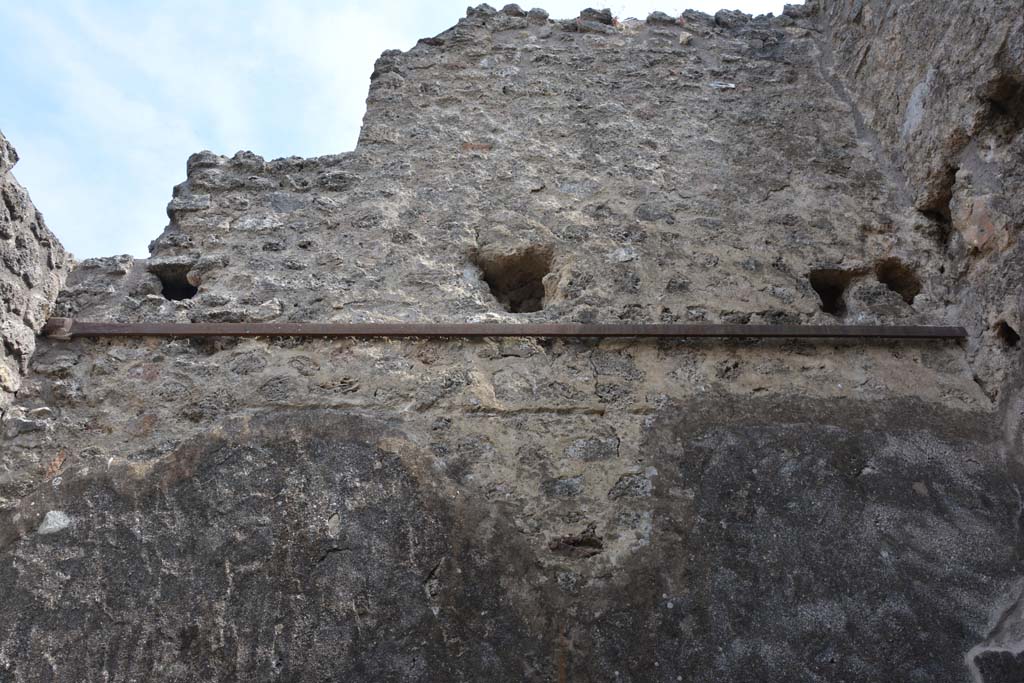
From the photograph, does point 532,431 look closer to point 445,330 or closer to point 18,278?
point 445,330

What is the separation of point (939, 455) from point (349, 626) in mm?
1960

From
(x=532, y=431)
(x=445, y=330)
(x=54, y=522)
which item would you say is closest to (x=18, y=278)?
(x=54, y=522)

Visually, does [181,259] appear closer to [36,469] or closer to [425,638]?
[36,469]

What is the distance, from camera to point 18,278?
3.02m

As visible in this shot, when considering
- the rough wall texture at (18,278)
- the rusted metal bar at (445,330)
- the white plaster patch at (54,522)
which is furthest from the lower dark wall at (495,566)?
the rough wall texture at (18,278)

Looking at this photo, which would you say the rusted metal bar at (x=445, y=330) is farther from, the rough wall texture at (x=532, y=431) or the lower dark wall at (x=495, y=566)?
the lower dark wall at (x=495, y=566)

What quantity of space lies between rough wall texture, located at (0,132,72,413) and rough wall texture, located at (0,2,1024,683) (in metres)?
0.10

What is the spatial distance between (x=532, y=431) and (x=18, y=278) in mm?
1827

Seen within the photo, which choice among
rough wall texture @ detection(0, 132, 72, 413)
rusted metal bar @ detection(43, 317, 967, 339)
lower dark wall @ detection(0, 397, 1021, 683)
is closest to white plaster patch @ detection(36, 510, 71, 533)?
lower dark wall @ detection(0, 397, 1021, 683)

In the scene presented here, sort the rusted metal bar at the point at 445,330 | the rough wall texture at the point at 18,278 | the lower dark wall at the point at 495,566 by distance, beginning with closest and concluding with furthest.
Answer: the lower dark wall at the point at 495,566 < the rough wall texture at the point at 18,278 < the rusted metal bar at the point at 445,330

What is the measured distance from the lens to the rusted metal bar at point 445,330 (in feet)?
10.3

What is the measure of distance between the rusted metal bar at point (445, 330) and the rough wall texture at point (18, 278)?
0.33ft

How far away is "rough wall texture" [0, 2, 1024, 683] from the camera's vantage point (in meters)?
2.42

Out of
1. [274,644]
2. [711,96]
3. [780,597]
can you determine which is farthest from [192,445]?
[711,96]
